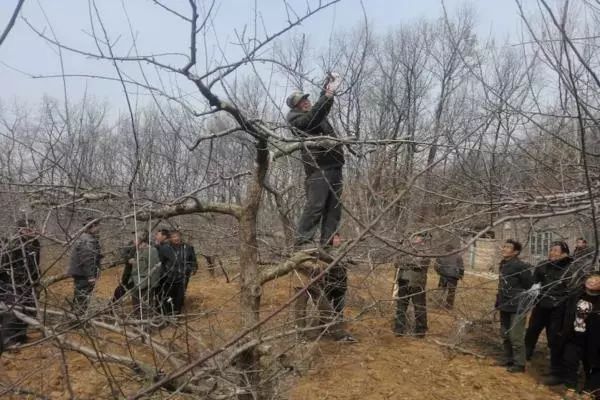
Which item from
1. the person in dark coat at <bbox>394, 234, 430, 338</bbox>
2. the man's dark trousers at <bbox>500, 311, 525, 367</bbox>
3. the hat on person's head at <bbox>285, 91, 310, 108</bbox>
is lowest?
the man's dark trousers at <bbox>500, 311, 525, 367</bbox>

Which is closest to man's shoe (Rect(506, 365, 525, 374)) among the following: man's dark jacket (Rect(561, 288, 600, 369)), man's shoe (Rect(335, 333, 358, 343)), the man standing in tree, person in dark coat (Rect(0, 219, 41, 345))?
man's dark jacket (Rect(561, 288, 600, 369))

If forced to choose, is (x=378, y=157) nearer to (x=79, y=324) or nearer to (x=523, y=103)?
(x=523, y=103)

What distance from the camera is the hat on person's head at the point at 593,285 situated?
18.7 feet

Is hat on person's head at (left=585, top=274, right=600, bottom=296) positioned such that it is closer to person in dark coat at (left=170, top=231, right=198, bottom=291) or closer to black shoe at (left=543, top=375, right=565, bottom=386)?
black shoe at (left=543, top=375, right=565, bottom=386)

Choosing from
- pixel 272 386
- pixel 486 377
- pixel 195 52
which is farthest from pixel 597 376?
pixel 195 52

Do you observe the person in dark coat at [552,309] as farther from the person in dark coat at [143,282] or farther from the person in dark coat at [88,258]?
the person in dark coat at [88,258]

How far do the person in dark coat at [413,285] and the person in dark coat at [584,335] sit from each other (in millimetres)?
1727

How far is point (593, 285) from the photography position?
5.79 meters

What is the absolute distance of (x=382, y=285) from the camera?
4.01m

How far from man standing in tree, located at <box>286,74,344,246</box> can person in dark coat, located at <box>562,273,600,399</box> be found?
3.25 meters

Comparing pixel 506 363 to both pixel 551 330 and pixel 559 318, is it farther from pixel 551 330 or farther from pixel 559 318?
pixel 559 318

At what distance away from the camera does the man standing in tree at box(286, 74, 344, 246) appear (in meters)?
3.61

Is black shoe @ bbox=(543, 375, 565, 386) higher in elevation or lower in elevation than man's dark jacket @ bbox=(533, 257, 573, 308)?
lower

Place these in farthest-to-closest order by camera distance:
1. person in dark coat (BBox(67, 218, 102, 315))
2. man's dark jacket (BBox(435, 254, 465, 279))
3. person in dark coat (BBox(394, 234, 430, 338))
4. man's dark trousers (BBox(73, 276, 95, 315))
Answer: man's dark jacket (BBox(435, 254, 465, 279)) < person in dark coat (BBox(394, 234, 430, 338)) < person in dark coat (BBox(67, 218, 102, 315)) < man's dark trousers (BBox(73, 276, 95, 315))
